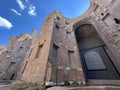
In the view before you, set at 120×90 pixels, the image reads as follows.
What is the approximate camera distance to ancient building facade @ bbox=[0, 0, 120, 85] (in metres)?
5.58

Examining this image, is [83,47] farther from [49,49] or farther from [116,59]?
[49,49]

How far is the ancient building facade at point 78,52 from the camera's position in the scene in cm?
558

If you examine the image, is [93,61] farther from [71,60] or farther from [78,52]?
[71,60]

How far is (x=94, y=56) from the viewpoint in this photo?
32.8 ft

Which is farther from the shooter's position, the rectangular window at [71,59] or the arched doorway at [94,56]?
the arched doorway at [94,56]

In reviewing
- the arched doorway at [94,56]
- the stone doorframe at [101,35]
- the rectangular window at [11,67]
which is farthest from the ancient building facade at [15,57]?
the stone doorframe at [101,35]

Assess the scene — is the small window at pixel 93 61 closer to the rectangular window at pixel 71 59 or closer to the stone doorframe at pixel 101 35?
the stone doorframe at pixel 101 35

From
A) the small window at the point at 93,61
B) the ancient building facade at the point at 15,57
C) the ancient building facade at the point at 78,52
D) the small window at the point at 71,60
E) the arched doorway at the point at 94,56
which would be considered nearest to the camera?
the ancient building facade at the point at 78,52

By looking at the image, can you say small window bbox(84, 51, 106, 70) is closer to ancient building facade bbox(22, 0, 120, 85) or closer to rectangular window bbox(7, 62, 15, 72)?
ancient building facade bbox(22, 0, 120, 85)

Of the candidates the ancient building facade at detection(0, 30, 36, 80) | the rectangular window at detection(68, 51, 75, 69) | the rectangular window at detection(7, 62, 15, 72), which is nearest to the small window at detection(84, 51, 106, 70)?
the rectangular window at detection(68, 51, 75, 69)

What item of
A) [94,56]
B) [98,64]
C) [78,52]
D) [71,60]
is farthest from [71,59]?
[94,56]

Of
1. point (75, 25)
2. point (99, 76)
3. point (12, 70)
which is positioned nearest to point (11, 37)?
point (12, 70)

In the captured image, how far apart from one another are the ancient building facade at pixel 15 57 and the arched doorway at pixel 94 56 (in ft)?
27.1

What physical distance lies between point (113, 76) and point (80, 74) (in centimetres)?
337
